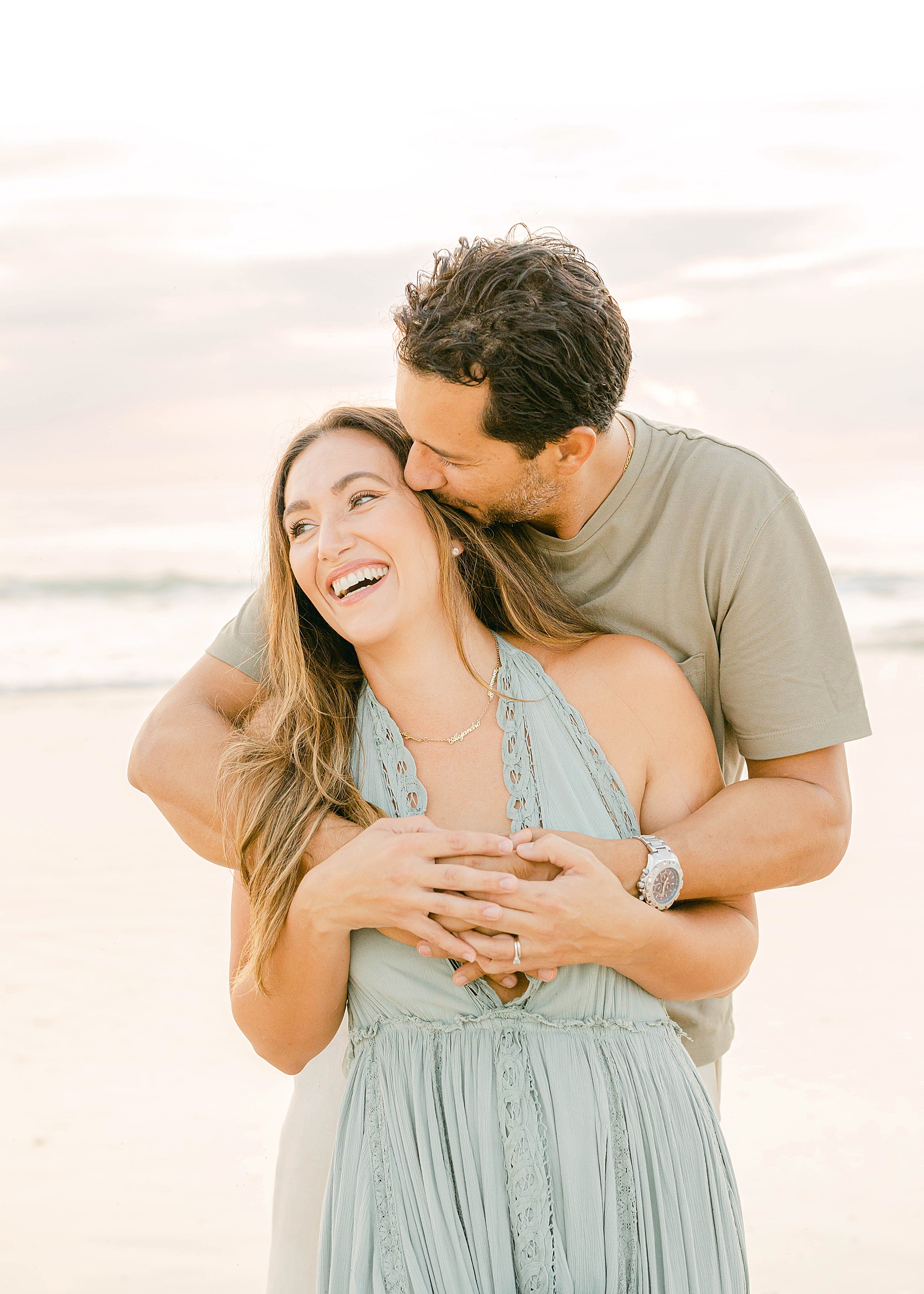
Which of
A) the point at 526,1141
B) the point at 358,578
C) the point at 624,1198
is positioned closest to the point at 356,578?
the point at 358,578

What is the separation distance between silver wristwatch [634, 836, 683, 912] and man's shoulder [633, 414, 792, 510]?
791 millimetres

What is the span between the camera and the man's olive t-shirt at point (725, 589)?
8.13 feet

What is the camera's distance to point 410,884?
6.67 ft

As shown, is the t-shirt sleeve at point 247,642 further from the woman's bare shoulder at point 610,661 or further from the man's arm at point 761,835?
the man's arm at point 761,835

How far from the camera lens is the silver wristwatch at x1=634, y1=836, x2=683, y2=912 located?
7.02 feet

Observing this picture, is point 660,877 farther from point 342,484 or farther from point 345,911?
point 342,484

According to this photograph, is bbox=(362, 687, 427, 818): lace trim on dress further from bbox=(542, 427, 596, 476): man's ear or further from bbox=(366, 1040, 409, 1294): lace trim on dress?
bbox=(542, 427, 596, 476): man's ear

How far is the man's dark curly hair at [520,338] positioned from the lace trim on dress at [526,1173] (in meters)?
1.24

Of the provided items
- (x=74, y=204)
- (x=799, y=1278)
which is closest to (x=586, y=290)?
(x=799, y=1278)

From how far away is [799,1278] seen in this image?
4047 millimetres

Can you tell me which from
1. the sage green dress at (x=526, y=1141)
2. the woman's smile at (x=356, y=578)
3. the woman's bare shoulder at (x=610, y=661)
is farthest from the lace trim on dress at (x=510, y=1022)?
the woman's smile at (x=356, y=578)

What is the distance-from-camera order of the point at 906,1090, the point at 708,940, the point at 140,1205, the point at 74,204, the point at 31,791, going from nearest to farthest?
1. the point at 708,940
2. the point at 140,1205
3. the point at 906,1090
4. the point at 31,791
5. the point at 74,204

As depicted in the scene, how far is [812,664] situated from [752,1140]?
9.42ft

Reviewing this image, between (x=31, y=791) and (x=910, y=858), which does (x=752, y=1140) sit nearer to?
(x=910, y=858)
